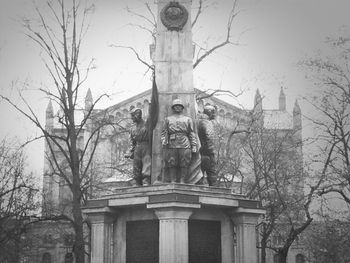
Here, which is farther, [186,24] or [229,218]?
[186,24]

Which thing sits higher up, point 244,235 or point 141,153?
point 141,153

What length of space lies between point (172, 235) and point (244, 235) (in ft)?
6.52

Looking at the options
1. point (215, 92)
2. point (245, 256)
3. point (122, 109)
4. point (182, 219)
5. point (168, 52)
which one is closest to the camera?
point (182, 219)

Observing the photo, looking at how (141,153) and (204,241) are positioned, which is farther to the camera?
(141,153)

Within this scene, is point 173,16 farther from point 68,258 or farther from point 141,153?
point 68,258

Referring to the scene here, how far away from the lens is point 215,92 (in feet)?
85.1

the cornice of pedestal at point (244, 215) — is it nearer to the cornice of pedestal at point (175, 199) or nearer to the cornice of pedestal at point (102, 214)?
the cornice of pedestal at point (175, 199)

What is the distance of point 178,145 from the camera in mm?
13516

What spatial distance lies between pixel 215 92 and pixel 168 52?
1115 cm

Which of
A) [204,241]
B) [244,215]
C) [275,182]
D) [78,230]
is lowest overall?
[204,241]

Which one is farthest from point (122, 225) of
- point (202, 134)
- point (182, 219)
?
point (202, 134)

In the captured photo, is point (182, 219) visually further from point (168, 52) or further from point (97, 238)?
point (168, 52)

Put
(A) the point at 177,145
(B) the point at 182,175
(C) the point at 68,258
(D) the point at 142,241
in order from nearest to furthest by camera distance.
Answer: (D) the point at 142,241, (A) the point at 177,145, (B) the point at 182,175, (C) the point at 68,258

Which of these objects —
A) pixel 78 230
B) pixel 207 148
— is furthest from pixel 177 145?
pixel 78 230
